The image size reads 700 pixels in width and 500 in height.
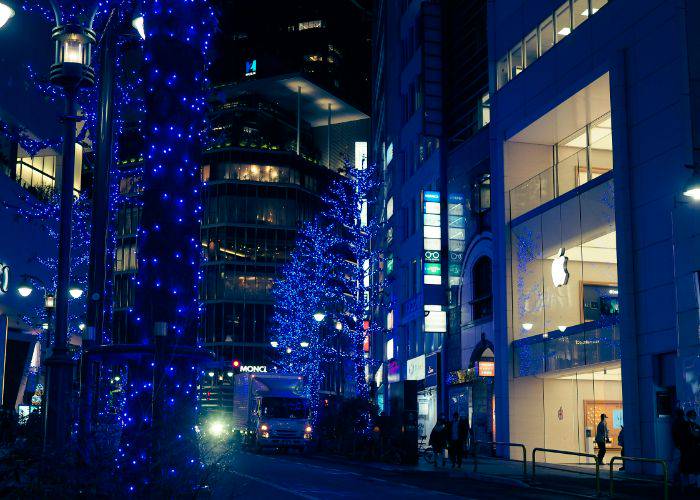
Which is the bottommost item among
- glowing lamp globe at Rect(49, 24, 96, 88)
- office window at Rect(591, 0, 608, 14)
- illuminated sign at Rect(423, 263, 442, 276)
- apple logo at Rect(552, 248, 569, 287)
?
apple logo at Rect(552, 248, 569, 287)

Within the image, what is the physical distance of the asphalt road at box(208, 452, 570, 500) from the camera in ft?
61.8

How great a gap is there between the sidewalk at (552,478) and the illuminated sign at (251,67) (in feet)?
309

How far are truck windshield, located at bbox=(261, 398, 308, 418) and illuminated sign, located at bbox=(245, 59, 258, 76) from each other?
8459cm

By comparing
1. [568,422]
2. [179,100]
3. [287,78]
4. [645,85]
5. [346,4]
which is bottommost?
[568,422]

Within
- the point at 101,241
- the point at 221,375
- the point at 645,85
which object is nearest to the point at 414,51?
the point at 645,85

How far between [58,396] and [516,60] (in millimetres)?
27259

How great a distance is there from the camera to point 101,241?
17156 millimetres

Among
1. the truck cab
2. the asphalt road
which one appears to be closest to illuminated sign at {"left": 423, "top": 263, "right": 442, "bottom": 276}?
the truck cab

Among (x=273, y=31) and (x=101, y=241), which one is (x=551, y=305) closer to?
(x=101, y=241)

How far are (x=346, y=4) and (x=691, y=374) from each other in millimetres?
130031

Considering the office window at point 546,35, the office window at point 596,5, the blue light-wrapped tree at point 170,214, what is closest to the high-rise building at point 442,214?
the office window at point 546,35

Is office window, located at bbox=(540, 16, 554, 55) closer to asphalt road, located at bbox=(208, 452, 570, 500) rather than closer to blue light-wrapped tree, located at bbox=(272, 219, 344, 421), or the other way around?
asphalt road, located at bbox=(208, 452, 570, 500)

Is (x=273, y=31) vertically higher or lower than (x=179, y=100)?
higher

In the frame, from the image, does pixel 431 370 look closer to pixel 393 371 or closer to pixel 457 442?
pixel 393 371
